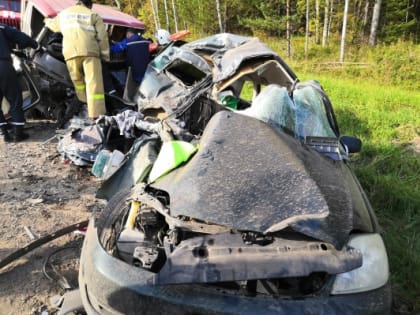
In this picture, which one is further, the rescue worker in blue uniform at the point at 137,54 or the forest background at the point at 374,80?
Result: the rescue worker in blue uniform at the point at 137,54

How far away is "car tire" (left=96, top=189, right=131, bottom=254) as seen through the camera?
1977 millimetres

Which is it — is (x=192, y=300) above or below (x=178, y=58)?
below

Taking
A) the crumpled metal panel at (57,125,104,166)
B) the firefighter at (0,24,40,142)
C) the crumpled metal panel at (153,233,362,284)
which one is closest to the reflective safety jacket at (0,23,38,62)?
the firefighter at (0,24,40,142)

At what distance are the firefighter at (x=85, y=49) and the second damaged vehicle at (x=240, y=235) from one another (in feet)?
10.4

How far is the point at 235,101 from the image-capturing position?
375 cm

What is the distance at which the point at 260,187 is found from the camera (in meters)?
1.86

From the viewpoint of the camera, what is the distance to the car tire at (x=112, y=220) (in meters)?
1.98

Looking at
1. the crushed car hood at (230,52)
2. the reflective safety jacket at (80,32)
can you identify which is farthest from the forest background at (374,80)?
the reflective safety jacket at (80,32)

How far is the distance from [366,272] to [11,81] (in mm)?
5043

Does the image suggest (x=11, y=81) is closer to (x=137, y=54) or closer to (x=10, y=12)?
(x=137, y=54)

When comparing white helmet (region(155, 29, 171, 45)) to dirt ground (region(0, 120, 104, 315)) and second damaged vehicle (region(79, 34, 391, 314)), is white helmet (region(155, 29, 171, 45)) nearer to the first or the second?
dirt ground (region(0, 120, 104, 315))

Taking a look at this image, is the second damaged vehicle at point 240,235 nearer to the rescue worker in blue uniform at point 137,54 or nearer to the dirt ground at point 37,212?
the dirt ground at point 37,212

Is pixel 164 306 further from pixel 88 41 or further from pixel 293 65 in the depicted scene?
pixel 293 65

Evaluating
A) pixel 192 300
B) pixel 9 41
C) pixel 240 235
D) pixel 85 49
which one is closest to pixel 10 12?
pixel 9 41
